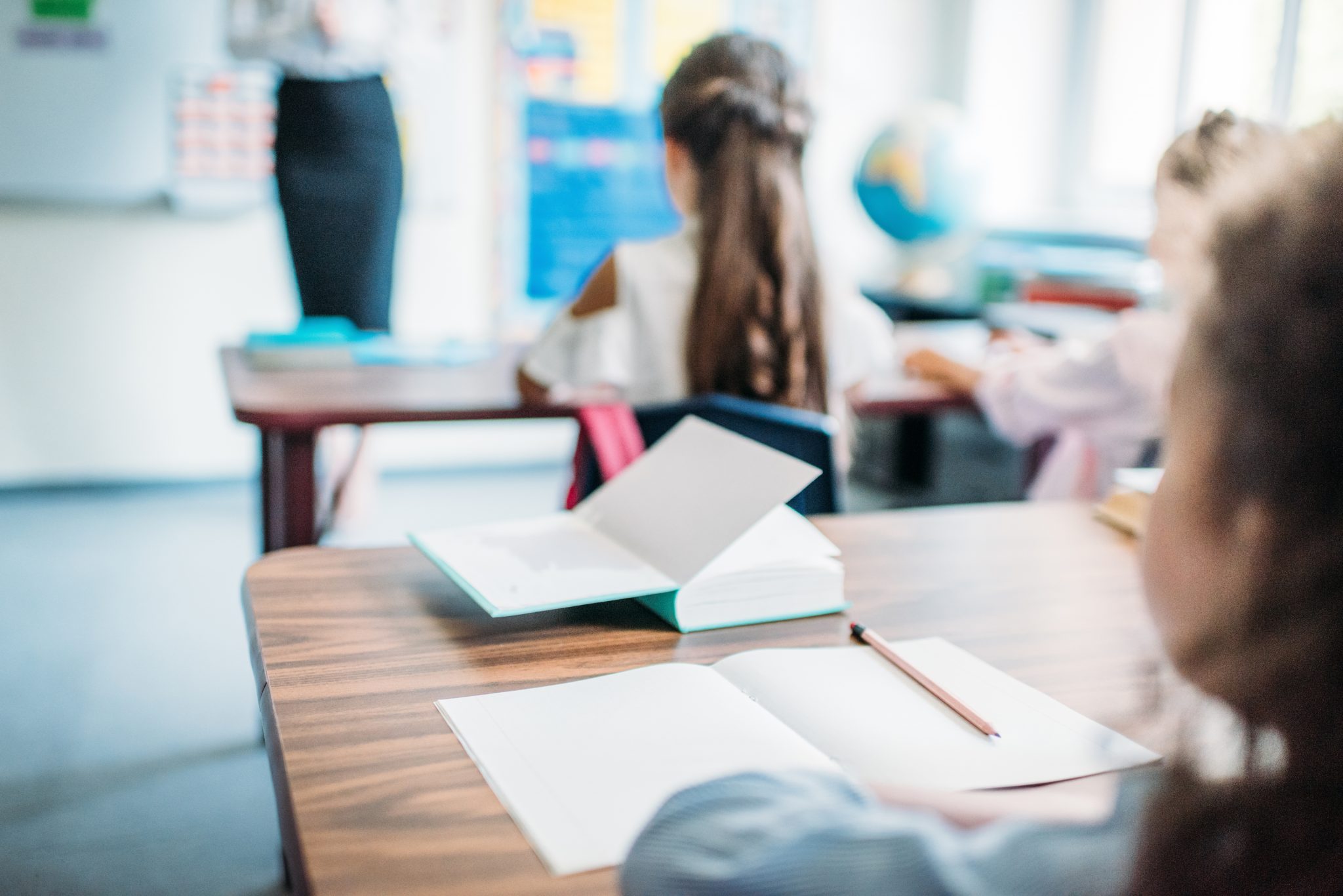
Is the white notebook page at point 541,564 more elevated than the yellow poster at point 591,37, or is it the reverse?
the yellow poster at point 591,37

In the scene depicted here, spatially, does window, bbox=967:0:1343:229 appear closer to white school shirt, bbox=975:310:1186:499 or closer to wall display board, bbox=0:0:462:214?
white school shirt, bbox=975:310:1186:499

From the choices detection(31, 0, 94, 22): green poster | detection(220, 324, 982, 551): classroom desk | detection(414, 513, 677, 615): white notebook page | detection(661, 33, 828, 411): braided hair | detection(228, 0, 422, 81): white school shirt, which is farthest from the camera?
detection(31, 0, 94, 22): green poster

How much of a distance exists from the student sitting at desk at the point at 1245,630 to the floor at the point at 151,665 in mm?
1433

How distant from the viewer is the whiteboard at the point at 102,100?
333 centimetres

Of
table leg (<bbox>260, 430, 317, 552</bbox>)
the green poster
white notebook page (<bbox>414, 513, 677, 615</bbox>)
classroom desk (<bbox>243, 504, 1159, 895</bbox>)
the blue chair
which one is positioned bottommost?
table leg (<bbox>260, 430, 317, 552</bbox>)

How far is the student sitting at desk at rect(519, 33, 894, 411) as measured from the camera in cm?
162

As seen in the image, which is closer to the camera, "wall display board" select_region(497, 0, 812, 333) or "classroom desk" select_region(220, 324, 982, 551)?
"classroom desk" select_region(220, 324, 982, 551)

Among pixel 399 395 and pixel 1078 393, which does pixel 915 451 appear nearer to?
pixel 1078 393

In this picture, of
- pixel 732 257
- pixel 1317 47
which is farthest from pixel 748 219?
pixel 1317 47

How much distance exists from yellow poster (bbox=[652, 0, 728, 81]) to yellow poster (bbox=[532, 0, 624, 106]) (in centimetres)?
13

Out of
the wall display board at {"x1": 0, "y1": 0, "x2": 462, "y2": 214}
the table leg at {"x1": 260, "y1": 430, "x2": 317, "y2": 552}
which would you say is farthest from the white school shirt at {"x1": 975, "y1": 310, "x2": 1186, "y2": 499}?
the wall display board at {"x1": 0, "y1": 0, "x2": 462, "y2": 214}

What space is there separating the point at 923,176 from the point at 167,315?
7.66 feet

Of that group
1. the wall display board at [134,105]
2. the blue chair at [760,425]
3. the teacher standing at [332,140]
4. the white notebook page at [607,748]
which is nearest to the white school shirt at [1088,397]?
the blue chair at [760,425]

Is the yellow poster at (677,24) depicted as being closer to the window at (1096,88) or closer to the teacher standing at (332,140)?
the window at (1096,88)
